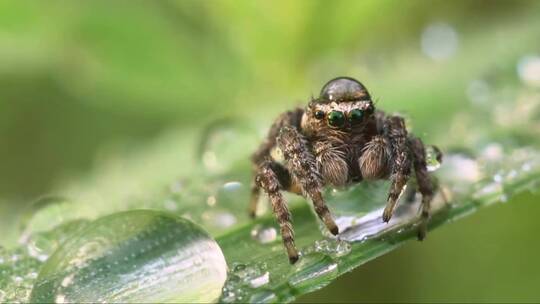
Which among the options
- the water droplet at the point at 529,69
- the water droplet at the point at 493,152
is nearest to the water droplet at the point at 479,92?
the water droplet at the point at 529,69

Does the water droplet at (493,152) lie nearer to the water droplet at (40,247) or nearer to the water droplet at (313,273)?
the water droplet at (313,273)

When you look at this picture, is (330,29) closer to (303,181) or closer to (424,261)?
(424,261)

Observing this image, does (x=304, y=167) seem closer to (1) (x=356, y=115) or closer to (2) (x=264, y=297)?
(1) (x=356, y=115)

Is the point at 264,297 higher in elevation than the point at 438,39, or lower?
lower

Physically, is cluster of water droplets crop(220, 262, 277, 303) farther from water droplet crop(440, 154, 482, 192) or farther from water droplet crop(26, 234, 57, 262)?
water droplet crop(440, 154, 482, 192)

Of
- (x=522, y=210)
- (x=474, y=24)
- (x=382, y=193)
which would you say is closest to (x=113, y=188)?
(x=382, y=193)

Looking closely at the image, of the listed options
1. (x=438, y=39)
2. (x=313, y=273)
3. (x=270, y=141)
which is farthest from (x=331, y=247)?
(x=438, y=39)
